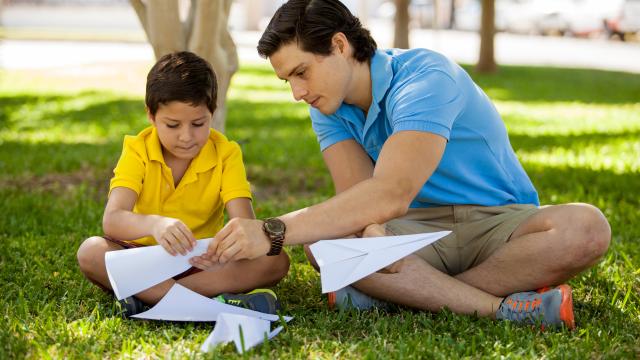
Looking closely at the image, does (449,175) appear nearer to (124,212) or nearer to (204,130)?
(204,130)

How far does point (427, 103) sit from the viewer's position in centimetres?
275

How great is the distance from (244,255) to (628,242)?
211cm

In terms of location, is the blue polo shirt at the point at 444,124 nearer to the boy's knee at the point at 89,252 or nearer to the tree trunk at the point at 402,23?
the boy's knee at the point at 89,252

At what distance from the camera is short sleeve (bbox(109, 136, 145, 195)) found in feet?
10.1

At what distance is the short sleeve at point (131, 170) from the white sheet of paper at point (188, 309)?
1.63 ft

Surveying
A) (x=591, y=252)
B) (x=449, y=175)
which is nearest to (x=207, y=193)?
(x=449, y=175)

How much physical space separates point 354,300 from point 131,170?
0.95m

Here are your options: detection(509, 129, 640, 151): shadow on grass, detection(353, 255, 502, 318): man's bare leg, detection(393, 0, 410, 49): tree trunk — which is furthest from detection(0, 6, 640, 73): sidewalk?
detection(353, 255, 502, 318): man's bare leg

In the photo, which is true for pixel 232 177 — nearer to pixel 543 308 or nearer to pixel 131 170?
pixel 131 170

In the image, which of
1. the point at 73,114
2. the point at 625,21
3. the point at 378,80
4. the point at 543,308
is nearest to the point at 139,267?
the point at 378,80

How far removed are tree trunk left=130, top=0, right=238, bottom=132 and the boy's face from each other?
6.35ft

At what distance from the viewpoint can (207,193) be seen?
3.17m

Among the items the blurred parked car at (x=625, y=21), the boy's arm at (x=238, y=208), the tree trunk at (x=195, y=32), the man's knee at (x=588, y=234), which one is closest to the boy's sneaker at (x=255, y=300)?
the boy's arm at (x=238, y=208)

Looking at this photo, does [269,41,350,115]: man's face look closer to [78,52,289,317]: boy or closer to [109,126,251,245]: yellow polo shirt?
[78,52,289,317]: boy
